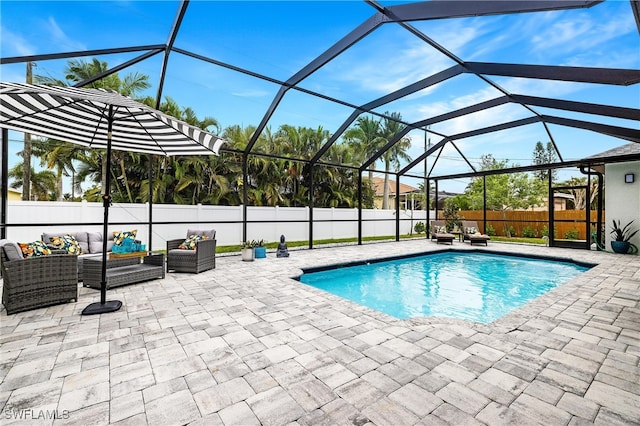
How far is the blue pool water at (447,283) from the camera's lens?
5.10 m

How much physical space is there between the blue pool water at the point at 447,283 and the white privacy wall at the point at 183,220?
298cm

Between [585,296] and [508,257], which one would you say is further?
[508,257]

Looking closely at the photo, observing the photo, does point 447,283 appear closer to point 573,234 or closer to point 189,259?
point 189,259

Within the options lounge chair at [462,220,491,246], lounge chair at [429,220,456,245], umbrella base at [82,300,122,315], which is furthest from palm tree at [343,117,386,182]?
umbrella base at [82,300,122,315]

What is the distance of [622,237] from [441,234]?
5.18 meters

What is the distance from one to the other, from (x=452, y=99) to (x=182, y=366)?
7903 mm

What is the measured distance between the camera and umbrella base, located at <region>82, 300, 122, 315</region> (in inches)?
139

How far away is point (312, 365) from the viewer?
2398 millimetres

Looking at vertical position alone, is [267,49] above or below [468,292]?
above

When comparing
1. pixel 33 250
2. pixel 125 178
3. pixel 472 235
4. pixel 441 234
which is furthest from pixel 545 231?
pixel 125 178

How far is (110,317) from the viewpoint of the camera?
3.45 meters

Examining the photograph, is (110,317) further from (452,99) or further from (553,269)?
(553,269)

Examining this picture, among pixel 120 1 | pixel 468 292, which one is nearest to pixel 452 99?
pixel 468 292

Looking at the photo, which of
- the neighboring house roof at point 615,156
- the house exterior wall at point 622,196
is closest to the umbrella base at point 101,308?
the neighboring house roof at point 615,156
